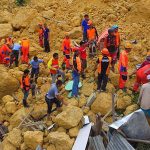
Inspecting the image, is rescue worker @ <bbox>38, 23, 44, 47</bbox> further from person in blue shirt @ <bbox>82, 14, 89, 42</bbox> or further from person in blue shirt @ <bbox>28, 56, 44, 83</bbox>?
person in blue shirt @ <bbox>28, 56, 44, 83</bbox>

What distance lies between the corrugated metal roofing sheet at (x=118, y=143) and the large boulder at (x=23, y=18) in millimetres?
8478

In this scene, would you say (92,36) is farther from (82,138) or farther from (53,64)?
(82,138)

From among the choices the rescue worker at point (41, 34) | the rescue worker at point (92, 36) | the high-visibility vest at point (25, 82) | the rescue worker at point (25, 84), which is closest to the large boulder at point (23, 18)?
the rescue worker at point (41, 34)

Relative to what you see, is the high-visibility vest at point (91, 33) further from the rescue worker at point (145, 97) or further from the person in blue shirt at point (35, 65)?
the rescue worker at point (145, 97)

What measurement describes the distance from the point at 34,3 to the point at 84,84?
681cm

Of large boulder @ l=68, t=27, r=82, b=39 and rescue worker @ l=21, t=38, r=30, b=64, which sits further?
large boulder @ l=68, t=27, r=82, b=39

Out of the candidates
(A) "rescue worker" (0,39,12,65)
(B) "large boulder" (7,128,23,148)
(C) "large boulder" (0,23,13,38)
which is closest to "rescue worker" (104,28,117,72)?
(B) "large boulder" (7,128,23,148)

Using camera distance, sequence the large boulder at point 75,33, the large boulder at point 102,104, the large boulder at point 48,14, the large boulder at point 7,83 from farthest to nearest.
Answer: the large boulder at point 48,14 < the large boulder at point 75,33 < the large boulder at point 7,83 < the large boulder at point 102,104

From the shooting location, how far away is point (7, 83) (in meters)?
15.8

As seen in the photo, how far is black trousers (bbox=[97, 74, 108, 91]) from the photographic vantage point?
549 inches

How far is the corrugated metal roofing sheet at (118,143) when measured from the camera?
11.4 m

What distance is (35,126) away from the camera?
13984 millimetres

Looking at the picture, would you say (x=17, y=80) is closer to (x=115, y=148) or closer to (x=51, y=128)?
(x=51, y=128)

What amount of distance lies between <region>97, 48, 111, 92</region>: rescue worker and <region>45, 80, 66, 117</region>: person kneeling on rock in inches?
55.9
